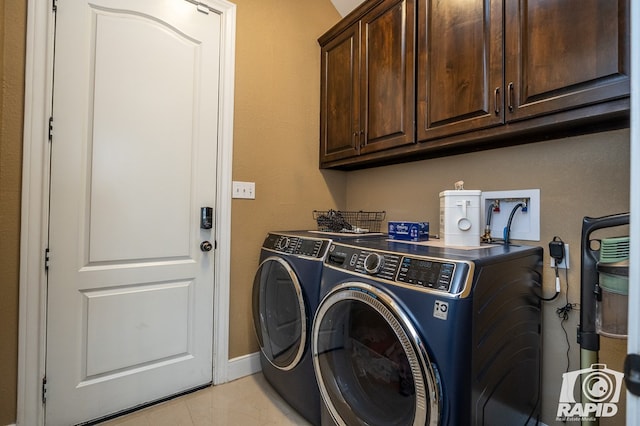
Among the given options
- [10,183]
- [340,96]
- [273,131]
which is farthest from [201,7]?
[10,183]

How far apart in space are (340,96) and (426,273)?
1542 mm

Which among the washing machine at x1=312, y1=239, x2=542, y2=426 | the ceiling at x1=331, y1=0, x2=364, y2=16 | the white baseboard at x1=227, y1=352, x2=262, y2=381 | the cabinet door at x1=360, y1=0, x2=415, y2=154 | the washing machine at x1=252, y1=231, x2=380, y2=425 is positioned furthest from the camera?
the ceiling at x1=331, y1=0, x2=364, y2=16

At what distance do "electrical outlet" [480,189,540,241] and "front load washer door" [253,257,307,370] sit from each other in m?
1.06

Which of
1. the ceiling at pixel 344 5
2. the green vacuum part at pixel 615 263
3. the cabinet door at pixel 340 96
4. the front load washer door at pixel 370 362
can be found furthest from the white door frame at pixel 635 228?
the ceiling at pixel 344 5

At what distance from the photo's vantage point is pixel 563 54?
3.56 feet

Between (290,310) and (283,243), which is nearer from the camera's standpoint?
(290,310)

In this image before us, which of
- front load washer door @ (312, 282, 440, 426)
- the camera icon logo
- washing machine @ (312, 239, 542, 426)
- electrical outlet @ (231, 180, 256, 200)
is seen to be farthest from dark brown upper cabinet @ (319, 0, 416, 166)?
the camera icon logo

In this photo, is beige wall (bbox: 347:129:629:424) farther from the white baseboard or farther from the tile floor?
the white baseboard

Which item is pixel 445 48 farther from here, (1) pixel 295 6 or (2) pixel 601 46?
(1) pixel 295 6

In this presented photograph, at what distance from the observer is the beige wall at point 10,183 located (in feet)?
4.26

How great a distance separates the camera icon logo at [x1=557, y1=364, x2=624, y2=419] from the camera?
98cm

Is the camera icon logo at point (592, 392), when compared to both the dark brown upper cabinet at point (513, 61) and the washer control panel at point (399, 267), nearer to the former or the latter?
Answer: the washer control panel at point (399, 267)

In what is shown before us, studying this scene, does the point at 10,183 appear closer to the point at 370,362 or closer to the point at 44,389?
the point at 44,389

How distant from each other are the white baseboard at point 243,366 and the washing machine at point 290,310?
0.52ft
